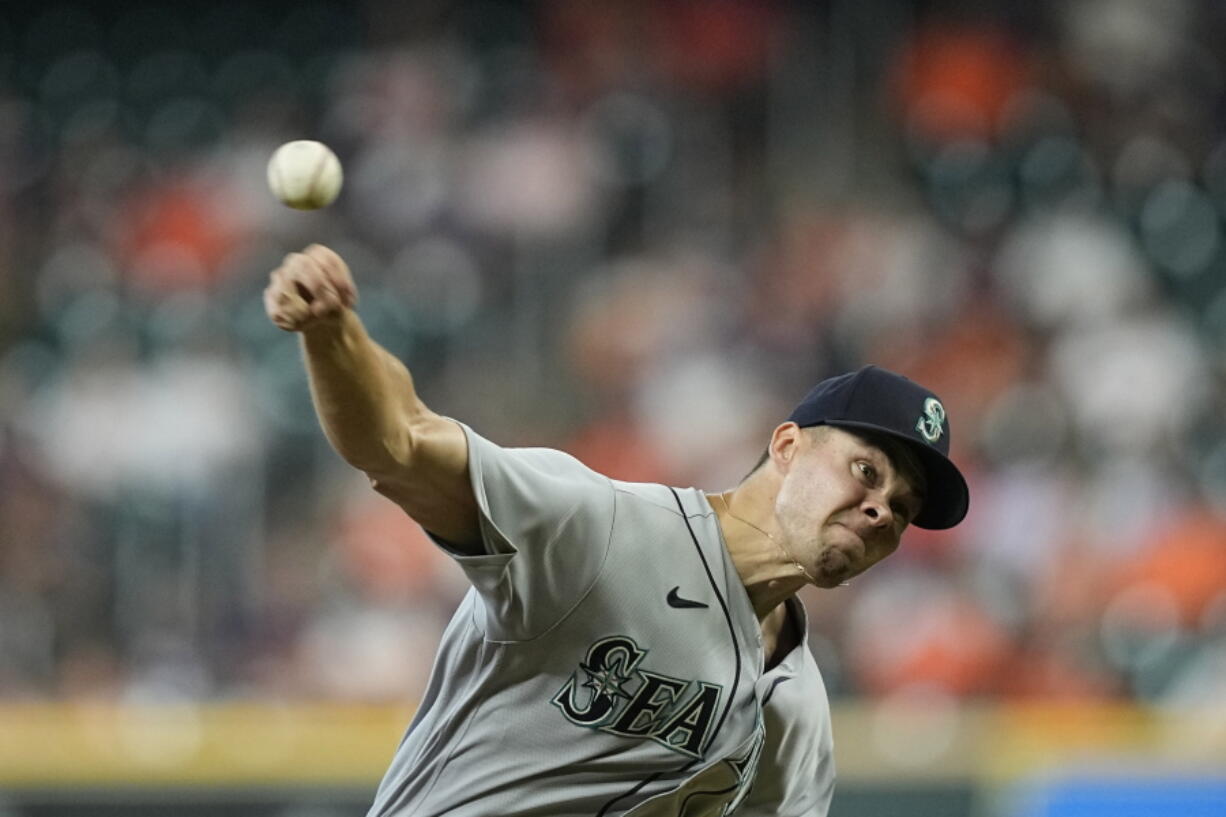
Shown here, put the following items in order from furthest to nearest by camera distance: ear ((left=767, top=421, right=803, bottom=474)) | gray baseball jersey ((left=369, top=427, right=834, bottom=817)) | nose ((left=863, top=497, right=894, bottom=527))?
ear ((left=767, top=421, right=803, bottom=474)) < nose ((left=863, top=497, right=894, bottom=527)) < gray baseball jersey ((left=369, top=427, right=834, bottom=817))

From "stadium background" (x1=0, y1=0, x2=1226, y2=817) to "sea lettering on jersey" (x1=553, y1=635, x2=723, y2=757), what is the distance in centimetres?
362

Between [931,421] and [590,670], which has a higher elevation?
[931,421]

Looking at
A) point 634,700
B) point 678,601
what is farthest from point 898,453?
point 634,700

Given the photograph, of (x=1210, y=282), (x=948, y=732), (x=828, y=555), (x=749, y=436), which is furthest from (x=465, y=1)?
(x=828, y=555)

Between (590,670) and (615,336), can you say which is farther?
(615,336)

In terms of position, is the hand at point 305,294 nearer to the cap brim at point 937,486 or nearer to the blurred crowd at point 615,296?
the cap brim at point 937,486

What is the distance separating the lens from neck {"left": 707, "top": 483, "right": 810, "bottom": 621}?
9.82 ft

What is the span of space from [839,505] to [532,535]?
0.60 metres

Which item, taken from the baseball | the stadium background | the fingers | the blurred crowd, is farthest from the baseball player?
the blurred crowd

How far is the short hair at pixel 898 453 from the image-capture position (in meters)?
3.00

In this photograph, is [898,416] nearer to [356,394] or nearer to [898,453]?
[898,453]

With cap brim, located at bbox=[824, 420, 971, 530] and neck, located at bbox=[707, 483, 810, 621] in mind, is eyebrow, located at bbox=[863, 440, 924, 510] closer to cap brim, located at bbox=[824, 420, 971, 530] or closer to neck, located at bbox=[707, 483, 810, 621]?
cap brim, located at bbox=[824, 420, 971, 530]

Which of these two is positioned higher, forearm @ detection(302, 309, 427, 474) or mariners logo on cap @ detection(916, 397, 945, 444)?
mariners logo on cap @ detection(916, 397, 945, 444)

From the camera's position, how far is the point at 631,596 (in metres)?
2.79
